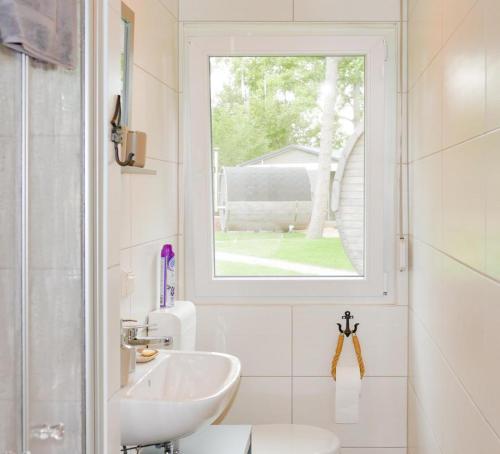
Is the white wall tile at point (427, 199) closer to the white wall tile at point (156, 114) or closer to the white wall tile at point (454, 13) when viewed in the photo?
the white wall tile at point (454, 13)

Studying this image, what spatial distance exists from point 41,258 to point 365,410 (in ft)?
6.23

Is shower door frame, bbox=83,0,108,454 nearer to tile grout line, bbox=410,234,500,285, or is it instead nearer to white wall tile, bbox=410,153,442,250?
tile grout line, bbox=410,234,500,285

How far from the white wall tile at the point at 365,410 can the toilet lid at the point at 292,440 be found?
21 centimetres

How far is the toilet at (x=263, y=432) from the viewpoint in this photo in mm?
2197

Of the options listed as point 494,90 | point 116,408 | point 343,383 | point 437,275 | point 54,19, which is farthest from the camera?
point 343,383

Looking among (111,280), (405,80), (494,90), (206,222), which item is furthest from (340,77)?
(111,280)

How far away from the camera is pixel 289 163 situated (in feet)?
8.72

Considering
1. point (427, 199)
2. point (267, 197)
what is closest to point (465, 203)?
point (427, 199)

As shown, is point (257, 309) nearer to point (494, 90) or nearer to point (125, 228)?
point (125, 228)

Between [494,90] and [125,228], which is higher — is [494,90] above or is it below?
above

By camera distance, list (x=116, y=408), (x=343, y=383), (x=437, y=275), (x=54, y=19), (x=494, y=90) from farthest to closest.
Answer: (x=343, y=383) < (x=437, y=275) < (x=116, y=408) < (x=494, y=90) < (x=54, y=19)

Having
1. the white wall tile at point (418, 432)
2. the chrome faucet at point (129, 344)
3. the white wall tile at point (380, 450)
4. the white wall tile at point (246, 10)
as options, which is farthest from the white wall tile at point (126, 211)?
the white wall tile at point (380, 450)

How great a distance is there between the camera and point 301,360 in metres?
2.63

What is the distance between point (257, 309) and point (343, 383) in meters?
0.47
